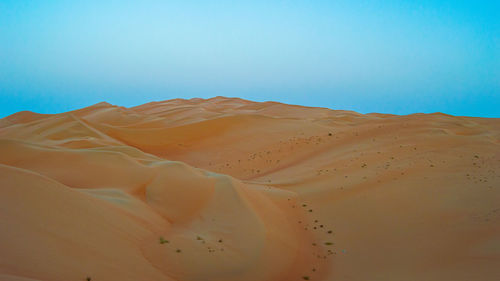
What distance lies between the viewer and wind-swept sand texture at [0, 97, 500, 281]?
6820 millimetres

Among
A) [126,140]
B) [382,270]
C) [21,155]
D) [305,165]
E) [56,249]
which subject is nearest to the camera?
[56,249]

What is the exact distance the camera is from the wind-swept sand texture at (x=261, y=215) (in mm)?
6820

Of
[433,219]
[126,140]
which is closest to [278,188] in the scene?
[433,219]

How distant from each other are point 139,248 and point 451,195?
9611 mm

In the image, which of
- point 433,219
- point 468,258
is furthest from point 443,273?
point 433,219

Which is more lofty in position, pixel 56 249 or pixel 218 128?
pixel 218 128

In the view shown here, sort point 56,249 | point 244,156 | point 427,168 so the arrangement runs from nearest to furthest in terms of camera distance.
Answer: point 56,249, point 427,168, point 244,156

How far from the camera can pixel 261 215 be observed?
1065 cm

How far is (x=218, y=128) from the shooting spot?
2738 centimetres

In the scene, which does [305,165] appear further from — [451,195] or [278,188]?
[451,195]

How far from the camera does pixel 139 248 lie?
304 inches

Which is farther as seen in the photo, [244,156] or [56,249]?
[244,156]

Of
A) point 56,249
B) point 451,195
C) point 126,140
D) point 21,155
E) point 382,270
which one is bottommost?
point 382,270

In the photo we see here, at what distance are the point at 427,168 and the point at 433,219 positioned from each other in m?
4.33
